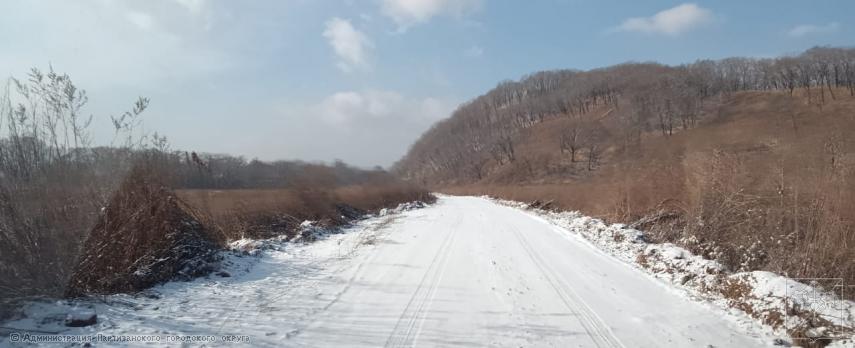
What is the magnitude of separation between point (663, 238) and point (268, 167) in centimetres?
1892

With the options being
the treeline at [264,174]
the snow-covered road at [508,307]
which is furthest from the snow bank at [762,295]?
the treeline at [264,174]

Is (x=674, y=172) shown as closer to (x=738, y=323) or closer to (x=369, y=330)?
(x=738, y=323)

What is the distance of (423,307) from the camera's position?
22.9 feet

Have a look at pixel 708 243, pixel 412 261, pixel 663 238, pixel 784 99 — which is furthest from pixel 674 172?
pixel 784 99

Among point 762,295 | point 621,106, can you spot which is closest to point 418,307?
point 762,295

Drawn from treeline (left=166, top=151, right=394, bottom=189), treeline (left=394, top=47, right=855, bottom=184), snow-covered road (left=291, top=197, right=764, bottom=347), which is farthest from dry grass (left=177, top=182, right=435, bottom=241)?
treeline (left=394, top=47, right=855, bottom=184)

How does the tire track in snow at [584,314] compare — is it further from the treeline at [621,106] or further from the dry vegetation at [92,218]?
the treeline at [621,106]

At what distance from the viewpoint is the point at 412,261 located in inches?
434

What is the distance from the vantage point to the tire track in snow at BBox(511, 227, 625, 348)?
5.73 m

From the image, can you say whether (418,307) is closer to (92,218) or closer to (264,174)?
(92,218)

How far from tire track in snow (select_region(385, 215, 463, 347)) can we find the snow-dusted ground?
3 cm

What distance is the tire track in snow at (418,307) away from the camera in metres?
5.55

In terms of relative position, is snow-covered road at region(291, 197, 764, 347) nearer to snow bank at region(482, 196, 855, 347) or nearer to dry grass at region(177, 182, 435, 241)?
snow bank at region(482, 196, 855, 347)

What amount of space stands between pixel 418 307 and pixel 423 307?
8 cm
